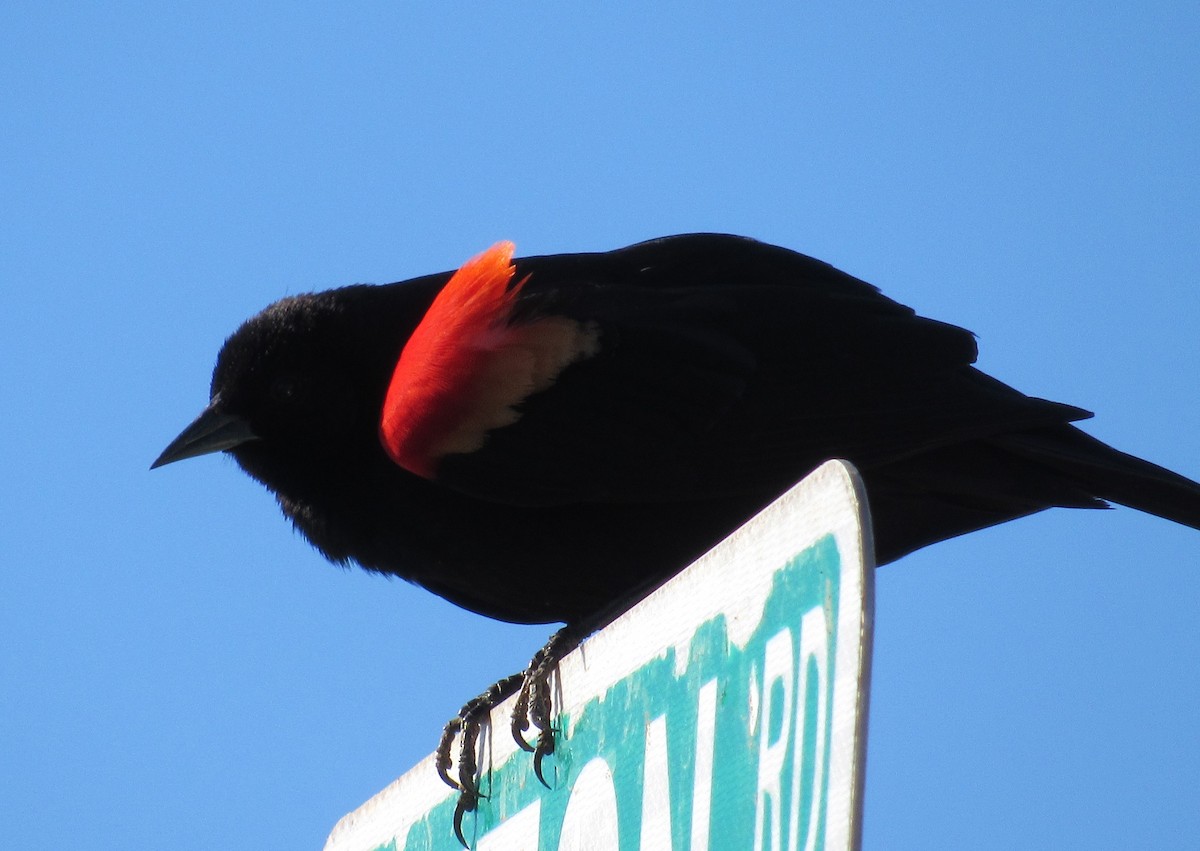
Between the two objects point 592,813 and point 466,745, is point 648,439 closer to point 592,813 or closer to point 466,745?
point 466,745

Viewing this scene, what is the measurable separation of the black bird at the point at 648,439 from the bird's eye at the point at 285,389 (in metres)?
0.24

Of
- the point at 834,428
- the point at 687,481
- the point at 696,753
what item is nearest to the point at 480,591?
the point at 687,481

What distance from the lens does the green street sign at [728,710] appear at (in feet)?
3.64

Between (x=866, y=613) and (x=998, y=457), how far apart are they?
2090mm

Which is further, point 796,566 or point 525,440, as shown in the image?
point 525,440

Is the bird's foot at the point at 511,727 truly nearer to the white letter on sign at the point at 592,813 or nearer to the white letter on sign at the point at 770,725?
the white letter on sign at the point at 592,813

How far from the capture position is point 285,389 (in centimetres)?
358

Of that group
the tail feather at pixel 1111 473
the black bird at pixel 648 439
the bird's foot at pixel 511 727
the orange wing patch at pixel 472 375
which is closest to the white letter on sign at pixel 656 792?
the bird's foot at pixel 511 727

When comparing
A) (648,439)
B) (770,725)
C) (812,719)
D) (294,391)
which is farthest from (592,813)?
(294,391)

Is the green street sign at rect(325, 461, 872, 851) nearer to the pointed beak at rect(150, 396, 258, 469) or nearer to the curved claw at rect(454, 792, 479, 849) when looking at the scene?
the curved claw at rect(454, 792, 479, 849)

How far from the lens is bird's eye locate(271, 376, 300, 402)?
356 cm

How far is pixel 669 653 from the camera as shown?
155 centimetres

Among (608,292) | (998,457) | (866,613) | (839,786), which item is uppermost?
(608,292)

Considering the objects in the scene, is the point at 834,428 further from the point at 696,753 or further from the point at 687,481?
the point at 696,753
